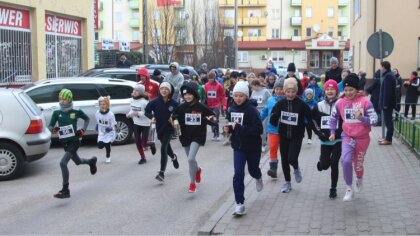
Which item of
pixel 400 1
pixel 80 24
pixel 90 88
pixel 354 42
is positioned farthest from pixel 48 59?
pixel 354 42

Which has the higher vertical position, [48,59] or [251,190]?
[48,59]

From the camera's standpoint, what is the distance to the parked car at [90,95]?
1340cm

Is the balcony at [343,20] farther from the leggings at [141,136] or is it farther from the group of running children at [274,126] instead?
the group of running children at [274,126]

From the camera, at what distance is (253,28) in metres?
82.2

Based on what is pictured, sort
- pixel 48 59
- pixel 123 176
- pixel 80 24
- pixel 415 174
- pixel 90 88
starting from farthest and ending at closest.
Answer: pixel 80 24, pixel 48 59, pixel 90 88, pixel 123 176, pixel 415 174

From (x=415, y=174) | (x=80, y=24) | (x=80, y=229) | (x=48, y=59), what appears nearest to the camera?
(x=80, y=229)

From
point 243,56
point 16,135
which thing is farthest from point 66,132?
point 243,56

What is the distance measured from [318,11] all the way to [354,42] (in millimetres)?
40177

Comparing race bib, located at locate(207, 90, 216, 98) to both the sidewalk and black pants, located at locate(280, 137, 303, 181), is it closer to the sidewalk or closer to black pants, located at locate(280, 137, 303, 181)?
the sidewalk

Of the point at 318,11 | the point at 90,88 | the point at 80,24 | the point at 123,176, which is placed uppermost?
the point at 318,11

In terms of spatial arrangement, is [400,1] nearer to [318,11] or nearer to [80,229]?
[80,229]

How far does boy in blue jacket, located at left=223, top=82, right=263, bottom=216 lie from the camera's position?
23.1 ft

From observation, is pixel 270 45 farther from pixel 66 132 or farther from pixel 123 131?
pixel 66 132

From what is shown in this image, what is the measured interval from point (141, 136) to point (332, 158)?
5024 millimetres
